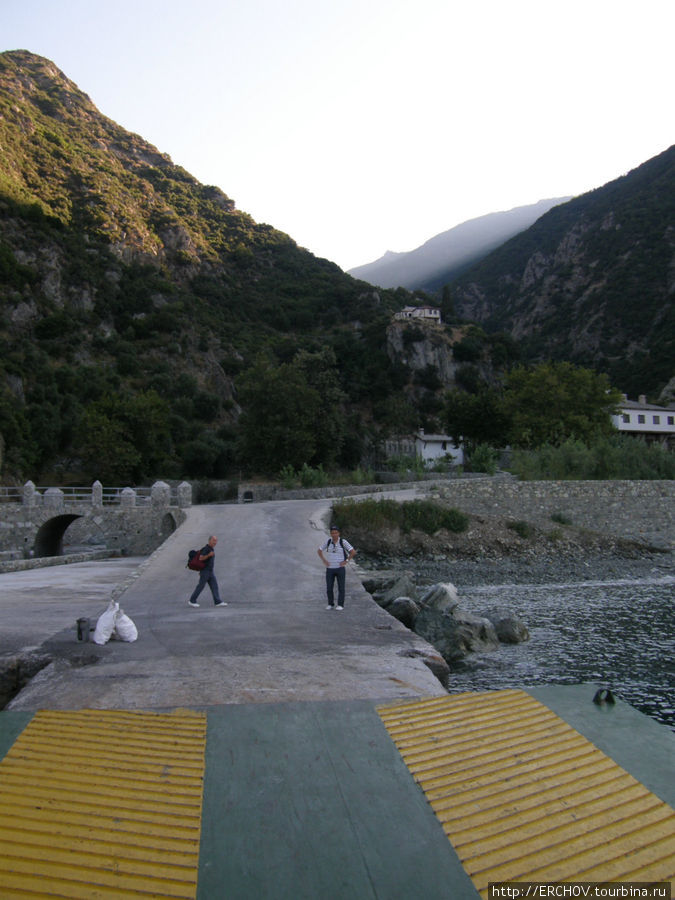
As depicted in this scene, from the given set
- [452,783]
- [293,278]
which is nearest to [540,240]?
[293,278]

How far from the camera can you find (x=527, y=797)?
4438mm

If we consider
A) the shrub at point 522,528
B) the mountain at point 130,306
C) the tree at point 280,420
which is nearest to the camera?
the shrub at point 522,528

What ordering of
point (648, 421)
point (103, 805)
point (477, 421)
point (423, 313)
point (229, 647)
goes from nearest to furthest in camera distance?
point (103, 805), point (229, 647), point (477, 421), point (648, 421), point (423, 313)

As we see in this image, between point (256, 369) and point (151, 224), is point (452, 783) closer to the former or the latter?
point (256, 369)

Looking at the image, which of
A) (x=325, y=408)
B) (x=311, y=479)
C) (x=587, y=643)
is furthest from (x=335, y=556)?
(x=325, y=408)

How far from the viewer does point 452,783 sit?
4617mm

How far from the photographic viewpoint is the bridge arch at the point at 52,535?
2580 centimetres

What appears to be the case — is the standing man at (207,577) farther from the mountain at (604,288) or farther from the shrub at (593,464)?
the mountain at (604,288)

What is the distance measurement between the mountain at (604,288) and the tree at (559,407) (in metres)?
36.3

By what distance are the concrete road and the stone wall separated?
14.5 meters

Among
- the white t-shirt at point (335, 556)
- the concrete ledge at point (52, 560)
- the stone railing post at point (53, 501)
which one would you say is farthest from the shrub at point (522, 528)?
the stone railing post at point (53, 501)

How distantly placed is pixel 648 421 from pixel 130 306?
6175 cm

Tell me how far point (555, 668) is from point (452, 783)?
7023 mm

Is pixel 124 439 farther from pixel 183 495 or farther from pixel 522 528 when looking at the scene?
pixel 522 528
